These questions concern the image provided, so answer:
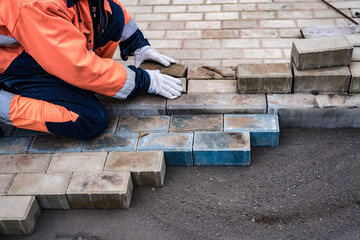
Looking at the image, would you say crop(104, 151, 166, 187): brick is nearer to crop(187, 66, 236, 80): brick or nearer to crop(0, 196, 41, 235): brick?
crop(0, 196, 41, 235): brick

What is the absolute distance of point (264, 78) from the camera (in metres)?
3.50

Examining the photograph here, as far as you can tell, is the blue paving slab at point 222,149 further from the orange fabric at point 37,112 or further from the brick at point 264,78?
the orange fabric at point 37,112

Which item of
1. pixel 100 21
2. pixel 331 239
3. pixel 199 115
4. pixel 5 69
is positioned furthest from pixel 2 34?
pixel 331 239

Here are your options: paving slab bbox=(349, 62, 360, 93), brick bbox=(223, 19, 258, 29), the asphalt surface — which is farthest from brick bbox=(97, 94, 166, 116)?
brick bbox=(223, 19, 258, 29)

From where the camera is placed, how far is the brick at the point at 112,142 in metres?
3.39

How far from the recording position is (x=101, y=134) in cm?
353

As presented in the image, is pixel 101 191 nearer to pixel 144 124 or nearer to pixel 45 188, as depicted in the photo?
pixel 45 188

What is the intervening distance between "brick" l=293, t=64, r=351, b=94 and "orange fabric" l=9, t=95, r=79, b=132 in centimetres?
199

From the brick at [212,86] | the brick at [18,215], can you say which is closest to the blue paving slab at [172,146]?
the brick at [212,86]

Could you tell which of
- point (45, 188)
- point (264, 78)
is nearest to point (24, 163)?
point (45, 188)

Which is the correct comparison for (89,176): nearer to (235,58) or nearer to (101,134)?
(101,134)

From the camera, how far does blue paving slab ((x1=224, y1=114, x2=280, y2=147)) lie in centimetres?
338

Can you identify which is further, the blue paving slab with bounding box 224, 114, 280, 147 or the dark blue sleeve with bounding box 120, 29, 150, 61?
the dark blue sleeve with bounding box 120, 29, 150, 61

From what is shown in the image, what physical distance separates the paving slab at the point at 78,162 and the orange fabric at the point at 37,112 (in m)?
0.31
